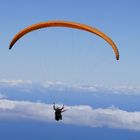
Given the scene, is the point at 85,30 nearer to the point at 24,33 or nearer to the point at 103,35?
the point at 103,35

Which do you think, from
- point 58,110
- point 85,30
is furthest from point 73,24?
point 58,110

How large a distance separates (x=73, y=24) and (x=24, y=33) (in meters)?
4.26

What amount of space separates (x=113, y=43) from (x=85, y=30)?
2467 millimetres

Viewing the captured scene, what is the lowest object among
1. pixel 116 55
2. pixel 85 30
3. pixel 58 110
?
pixel 58 110

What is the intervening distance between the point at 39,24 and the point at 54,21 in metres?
1.23

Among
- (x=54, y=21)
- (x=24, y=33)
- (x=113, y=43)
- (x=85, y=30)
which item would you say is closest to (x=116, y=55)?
(x=113, y=43)

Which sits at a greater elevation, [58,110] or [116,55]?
[116,55]

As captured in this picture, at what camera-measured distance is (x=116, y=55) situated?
31.5 metres

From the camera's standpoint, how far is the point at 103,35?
3203cm

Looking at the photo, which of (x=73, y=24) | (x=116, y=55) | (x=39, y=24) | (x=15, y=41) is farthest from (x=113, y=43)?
(x=15, y=41)

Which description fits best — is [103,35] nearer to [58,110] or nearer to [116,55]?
[116,55]

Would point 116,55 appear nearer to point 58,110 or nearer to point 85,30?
point 85,30

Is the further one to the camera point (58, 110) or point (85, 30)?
point (58, 110)

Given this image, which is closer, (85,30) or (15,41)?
(85,30)
